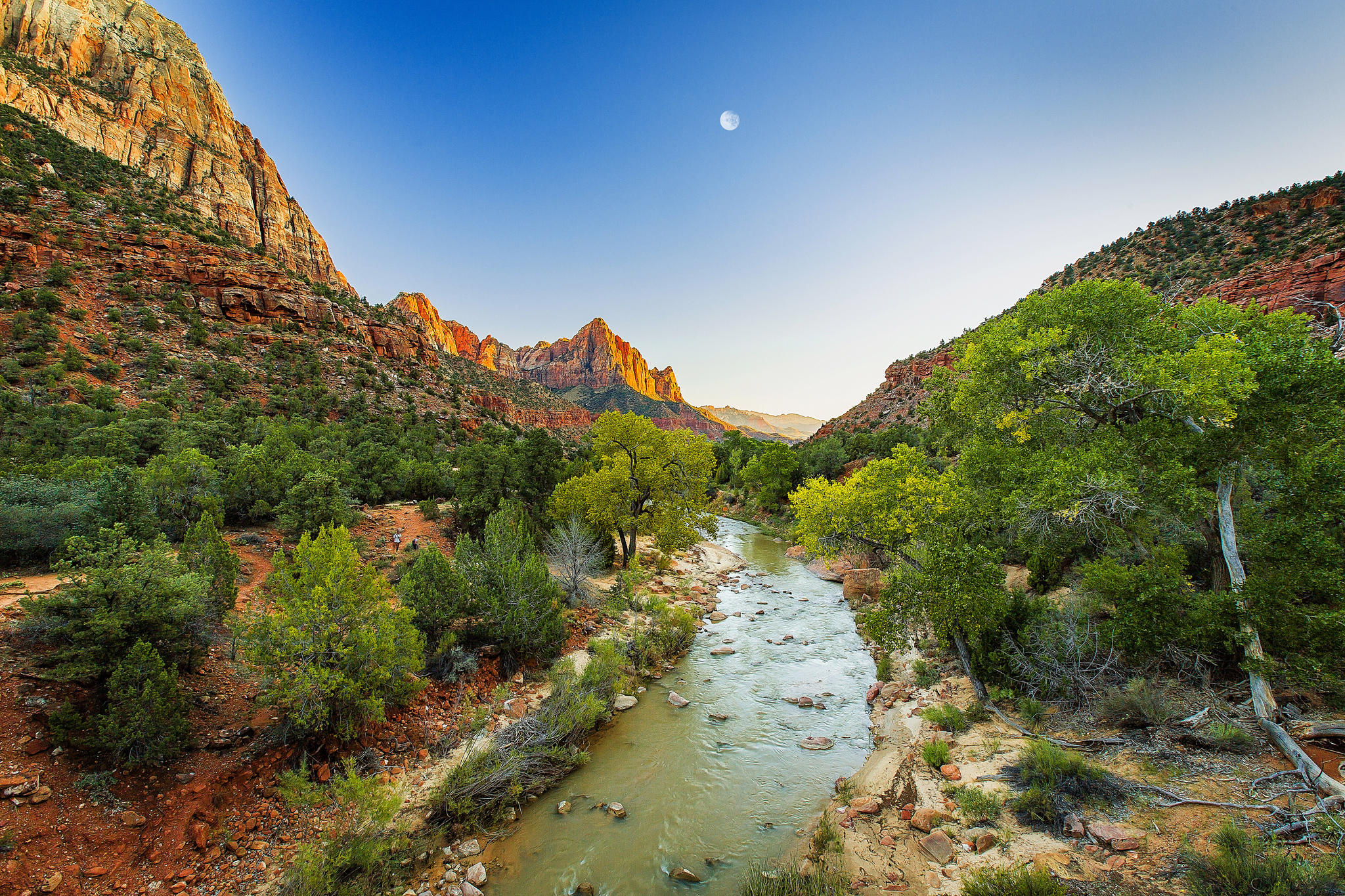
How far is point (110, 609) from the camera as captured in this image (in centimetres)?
658

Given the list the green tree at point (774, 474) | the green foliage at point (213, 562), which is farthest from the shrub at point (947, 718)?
the green tree at point (774, 474)

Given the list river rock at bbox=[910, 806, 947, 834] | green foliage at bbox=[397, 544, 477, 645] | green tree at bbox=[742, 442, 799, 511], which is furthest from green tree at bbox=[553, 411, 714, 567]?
green tree at bbox=[742, 442, 799, 511]

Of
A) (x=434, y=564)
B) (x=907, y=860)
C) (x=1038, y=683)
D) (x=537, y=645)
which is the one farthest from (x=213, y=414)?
(x=1038, y=683)

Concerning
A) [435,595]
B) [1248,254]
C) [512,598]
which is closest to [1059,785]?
[512,598]

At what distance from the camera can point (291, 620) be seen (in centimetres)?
722

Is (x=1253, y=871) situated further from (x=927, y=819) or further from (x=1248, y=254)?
(x=1248, y=254)

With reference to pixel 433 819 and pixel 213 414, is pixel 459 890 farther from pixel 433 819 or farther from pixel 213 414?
pixel 213 414

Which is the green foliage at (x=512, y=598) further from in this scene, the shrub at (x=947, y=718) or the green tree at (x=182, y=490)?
the shrub at (x=947, y=718)

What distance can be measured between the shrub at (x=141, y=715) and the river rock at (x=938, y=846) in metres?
11.0

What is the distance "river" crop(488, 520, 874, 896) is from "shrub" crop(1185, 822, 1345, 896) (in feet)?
16.7

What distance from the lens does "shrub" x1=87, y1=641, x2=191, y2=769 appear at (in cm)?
601

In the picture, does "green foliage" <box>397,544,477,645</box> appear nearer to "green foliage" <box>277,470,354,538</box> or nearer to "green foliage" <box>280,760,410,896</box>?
"green foliage" <box>280,760,410,896</box>

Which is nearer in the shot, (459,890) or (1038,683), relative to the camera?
(459,890)

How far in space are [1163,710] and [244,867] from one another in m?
13.7
